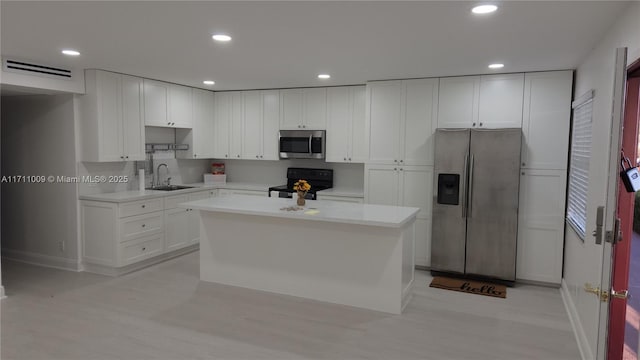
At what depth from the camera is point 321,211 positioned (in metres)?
3.93

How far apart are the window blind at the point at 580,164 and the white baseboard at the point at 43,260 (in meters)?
5.35

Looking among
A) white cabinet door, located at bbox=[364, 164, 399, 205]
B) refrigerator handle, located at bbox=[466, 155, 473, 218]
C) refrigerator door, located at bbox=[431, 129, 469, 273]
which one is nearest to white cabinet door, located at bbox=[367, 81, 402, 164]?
white cabinet door, located at bbox=[364, 164, 399, 205]

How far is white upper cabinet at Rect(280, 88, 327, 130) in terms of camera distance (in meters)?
5.93

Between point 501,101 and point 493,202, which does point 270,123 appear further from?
point 493,202

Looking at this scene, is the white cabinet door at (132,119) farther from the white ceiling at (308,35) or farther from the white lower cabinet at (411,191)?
the white lower cabinet at (411,191)

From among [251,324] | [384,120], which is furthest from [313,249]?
[384,120]

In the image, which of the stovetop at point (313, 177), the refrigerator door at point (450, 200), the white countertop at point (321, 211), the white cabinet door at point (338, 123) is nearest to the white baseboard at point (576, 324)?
the refrigerator door at point (450, 200)

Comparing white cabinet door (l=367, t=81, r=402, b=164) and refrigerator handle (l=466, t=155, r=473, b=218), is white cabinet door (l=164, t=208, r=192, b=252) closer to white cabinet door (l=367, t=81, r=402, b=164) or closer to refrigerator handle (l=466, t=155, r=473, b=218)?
white cabinet door (l=367, t=81, r=402, b=164)

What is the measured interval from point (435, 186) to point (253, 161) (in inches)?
126

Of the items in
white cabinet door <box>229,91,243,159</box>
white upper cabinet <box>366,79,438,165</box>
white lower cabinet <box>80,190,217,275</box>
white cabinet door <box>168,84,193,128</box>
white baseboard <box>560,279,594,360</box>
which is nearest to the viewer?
white baseboard <box>560,279,594,360</box>

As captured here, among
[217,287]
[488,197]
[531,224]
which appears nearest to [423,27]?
[488,197]

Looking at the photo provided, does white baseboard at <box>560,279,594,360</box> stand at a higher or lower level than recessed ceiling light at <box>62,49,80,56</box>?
lower

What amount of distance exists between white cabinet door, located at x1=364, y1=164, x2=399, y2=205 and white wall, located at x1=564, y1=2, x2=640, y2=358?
208 centimetres

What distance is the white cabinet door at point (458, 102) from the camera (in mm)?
4809
